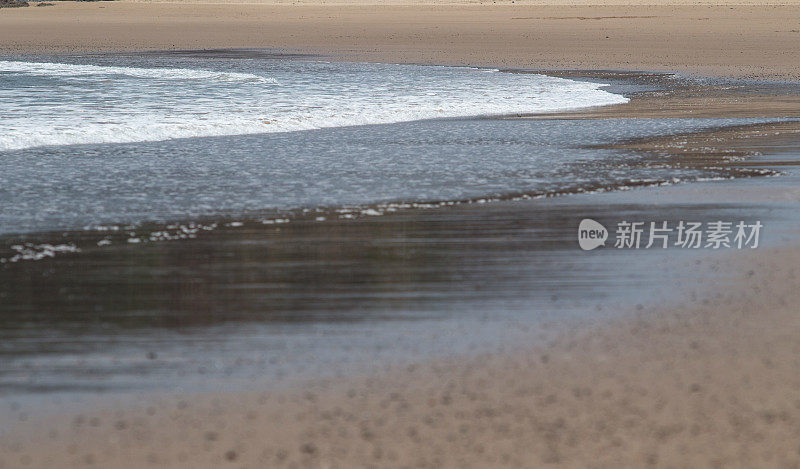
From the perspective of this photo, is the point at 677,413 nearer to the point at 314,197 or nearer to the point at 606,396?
the point at 606,396

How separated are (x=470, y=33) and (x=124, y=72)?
20.4 metres

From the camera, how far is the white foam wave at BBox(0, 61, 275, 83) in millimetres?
27281

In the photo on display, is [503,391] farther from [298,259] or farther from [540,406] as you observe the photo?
[298,259]

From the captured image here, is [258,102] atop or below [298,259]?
below

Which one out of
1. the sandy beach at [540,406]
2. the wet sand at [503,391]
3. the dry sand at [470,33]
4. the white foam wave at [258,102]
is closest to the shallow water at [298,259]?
the wet sand at [503,391]

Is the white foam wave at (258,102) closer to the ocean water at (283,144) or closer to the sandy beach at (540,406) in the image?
the ocean water at (283,144)
